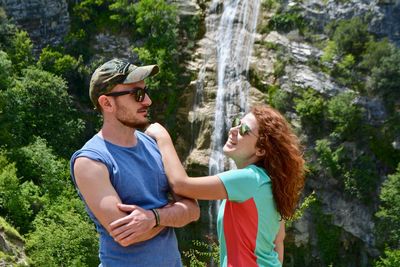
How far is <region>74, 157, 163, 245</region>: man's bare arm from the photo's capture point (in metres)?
3.41

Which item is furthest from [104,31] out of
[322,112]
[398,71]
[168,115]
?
[398,71]

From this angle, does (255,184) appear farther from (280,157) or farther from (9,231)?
(9,231)

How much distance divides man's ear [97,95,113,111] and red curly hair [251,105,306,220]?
39.5 inches

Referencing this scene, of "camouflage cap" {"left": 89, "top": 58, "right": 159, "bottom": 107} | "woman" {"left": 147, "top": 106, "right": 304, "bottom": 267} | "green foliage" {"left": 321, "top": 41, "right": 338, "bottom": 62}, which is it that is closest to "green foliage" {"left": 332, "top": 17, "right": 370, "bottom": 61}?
"green foliage" {"left": 321, "top": 41, "right": 338, "bottom": 62}

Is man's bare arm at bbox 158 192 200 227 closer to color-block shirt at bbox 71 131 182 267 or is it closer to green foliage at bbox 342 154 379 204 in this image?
color-block shirt at bbox 71 131 182 267

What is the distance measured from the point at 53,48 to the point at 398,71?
16626 mm

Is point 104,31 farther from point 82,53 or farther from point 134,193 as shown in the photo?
point 134,193

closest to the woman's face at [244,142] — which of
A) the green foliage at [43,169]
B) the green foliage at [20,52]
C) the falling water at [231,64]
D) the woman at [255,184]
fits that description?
the woman at [255,184]

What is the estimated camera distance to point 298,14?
983 inches

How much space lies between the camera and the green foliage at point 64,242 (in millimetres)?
18922

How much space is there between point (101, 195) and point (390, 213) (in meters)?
18.5

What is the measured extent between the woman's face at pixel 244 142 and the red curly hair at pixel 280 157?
0.12 ft

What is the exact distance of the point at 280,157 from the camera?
391 cm

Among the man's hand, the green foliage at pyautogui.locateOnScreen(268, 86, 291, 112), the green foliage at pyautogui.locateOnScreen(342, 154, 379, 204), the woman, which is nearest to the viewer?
the man's hand
